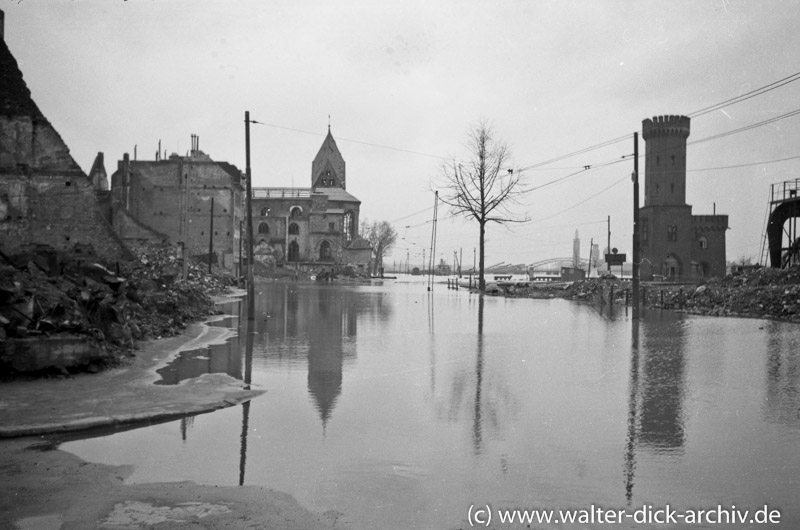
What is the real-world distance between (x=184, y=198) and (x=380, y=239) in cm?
5848

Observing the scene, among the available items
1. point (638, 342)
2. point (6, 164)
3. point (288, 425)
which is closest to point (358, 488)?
point (288, 425)

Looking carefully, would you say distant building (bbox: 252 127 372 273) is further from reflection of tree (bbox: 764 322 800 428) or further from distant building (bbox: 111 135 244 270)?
reflection of tree (bbox: 764 322 800 428)

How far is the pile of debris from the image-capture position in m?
8.97

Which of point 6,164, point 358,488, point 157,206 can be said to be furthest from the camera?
point 157,206

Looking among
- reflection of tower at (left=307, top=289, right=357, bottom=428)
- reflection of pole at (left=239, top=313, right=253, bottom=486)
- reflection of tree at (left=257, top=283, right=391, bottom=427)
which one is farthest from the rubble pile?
reflection of pole at (left=239, top=313, right=253, bottom=486)

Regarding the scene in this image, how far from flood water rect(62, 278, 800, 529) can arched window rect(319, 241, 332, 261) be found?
256ft

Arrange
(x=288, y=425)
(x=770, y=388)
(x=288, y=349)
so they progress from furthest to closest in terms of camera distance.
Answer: (x=288, y=349)
(x=770, y=388)
(x=288, y=425)

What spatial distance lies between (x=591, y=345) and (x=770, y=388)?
5.13m

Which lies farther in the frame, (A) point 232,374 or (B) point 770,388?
(A) point 232,374

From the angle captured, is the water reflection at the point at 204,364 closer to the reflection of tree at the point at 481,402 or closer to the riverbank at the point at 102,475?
the riverbank at the point at 102,475

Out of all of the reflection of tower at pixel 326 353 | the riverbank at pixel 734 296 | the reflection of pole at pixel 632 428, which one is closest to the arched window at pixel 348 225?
the riverbank at pixel 734 296

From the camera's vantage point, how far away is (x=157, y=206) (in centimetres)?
6238

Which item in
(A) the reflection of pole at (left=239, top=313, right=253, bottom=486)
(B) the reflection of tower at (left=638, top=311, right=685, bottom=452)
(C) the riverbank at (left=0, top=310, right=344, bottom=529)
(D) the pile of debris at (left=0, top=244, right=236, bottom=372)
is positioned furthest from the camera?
(D) the pile of debris at (left=0, top=244, right=236, bottom=372)

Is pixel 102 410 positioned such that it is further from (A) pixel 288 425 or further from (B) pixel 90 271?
(B) pixel 90 271
